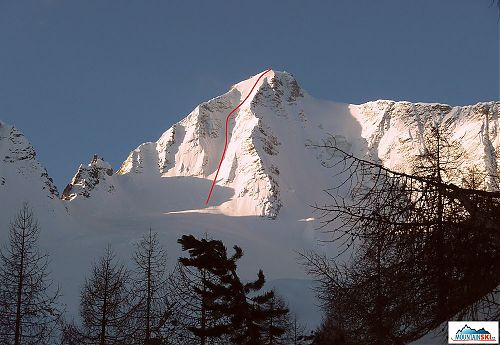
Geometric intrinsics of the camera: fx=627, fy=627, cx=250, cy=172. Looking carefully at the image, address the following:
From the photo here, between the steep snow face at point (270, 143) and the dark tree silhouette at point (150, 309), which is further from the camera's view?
the steep snow face at point (270, 143)

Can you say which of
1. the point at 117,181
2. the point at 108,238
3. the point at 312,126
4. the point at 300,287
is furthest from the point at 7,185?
the point at 312,126

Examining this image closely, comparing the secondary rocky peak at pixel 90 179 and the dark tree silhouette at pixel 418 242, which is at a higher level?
the secondary rocky peak at pixel 90 179

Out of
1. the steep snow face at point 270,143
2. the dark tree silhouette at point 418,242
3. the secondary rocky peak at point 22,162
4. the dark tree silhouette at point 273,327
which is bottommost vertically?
the dark tree silhouette at point 273,327

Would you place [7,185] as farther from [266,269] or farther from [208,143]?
[208,143]

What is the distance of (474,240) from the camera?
8.27ft

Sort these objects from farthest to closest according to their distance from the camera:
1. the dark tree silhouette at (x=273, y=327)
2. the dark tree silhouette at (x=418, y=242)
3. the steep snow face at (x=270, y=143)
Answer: the steep snow face at (x=270, y=143)
the dark tree silhouette at (x=273, y=327)
the dark tree silhouette at (x=418, y=242)

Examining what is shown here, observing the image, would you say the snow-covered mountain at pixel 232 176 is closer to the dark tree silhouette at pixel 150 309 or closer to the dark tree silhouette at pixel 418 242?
the dark tree silhouette at pixel 150 309

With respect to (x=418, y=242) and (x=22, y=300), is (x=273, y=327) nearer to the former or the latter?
(x=418, y=242)

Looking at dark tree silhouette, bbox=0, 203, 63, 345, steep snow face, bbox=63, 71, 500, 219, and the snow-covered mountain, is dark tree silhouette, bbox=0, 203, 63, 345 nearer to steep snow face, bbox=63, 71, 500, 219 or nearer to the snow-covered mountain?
the snow-covered mountain

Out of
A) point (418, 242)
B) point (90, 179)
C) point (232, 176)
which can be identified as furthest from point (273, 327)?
point (90, 179)

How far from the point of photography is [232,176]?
117 m

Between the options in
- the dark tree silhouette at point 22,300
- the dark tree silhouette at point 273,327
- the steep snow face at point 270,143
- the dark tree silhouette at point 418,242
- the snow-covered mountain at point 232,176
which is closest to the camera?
the dark tree silhouette at point 418,242

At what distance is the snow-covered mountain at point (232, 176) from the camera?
80688 millimetres

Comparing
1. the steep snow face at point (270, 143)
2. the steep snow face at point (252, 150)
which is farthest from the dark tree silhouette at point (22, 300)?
the steep snow face at point (252, 150)
